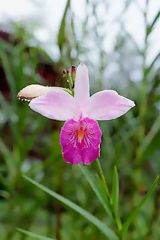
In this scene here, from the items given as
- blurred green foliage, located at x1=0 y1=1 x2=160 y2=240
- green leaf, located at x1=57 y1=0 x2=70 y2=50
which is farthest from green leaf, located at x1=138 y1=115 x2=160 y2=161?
Answer: green leaf, located at x1=57 y1=0 x2=70 y2=50

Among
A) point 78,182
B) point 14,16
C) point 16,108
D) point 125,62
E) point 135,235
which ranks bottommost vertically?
point 135,235

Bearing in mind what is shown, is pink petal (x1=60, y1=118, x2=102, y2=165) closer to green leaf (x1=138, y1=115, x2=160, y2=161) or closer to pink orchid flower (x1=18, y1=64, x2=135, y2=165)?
pink orchid flower (x1=18, y1=64, x2=135, y2=165)

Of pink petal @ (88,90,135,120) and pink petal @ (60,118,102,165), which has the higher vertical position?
pink petal @ (88,90,135,120)

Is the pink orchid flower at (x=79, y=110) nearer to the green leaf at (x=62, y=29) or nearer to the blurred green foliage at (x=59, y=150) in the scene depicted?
the green leaf at (x=62, y=29)

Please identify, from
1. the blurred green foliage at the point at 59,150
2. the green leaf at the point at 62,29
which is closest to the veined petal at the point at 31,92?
the green leaf at the point at 62,29

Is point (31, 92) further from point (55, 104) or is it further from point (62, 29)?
point (62, 29)

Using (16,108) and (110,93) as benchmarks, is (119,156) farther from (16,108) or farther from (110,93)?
(110,93)

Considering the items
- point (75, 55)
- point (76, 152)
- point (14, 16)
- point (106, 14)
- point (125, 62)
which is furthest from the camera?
point (14, 16)

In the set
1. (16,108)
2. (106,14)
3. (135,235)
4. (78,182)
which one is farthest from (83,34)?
(135,235)
